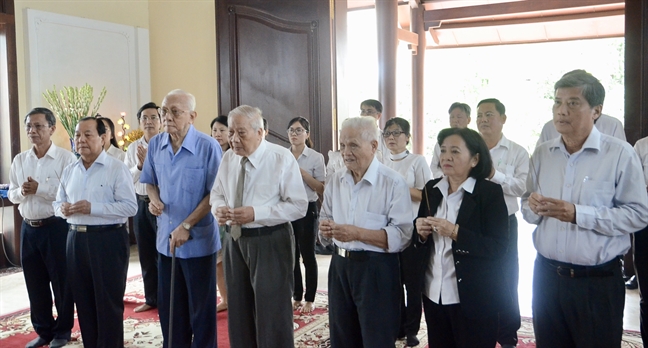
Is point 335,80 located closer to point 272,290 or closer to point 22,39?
point 272,290

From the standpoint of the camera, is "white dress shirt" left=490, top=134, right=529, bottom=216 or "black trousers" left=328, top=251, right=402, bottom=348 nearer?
"black trousers" left=328, top=251, right=402, bottom=348

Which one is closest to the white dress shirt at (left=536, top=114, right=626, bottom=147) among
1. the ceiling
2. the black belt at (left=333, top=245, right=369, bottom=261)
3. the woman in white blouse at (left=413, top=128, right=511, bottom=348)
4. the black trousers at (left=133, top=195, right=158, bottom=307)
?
the woman in white blouse at (left=413, top=128, right=511, bottom=348)

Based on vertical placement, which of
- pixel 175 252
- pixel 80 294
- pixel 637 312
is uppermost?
pixel 175 252

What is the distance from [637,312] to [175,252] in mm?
3493

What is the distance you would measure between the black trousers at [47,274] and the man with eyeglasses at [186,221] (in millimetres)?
1046

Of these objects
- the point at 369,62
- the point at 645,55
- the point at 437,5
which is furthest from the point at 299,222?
the point at 369,62

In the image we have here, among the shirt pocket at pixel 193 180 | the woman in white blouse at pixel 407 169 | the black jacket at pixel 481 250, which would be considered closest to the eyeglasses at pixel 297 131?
the woman in white blouse at pixel 407 169

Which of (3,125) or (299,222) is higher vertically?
(3,125)

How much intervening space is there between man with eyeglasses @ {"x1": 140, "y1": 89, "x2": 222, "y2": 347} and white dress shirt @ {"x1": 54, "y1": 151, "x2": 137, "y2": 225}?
26cm

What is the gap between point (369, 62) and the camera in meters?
13.9

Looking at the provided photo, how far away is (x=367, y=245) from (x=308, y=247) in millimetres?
2154

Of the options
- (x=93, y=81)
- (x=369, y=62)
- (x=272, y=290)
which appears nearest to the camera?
(x=272, y=290)

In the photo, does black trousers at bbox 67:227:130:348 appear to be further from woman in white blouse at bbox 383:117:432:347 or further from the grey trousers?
woman in white blouse at bbox 383:117:432:347

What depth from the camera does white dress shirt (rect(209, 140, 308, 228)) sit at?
2969 mm
